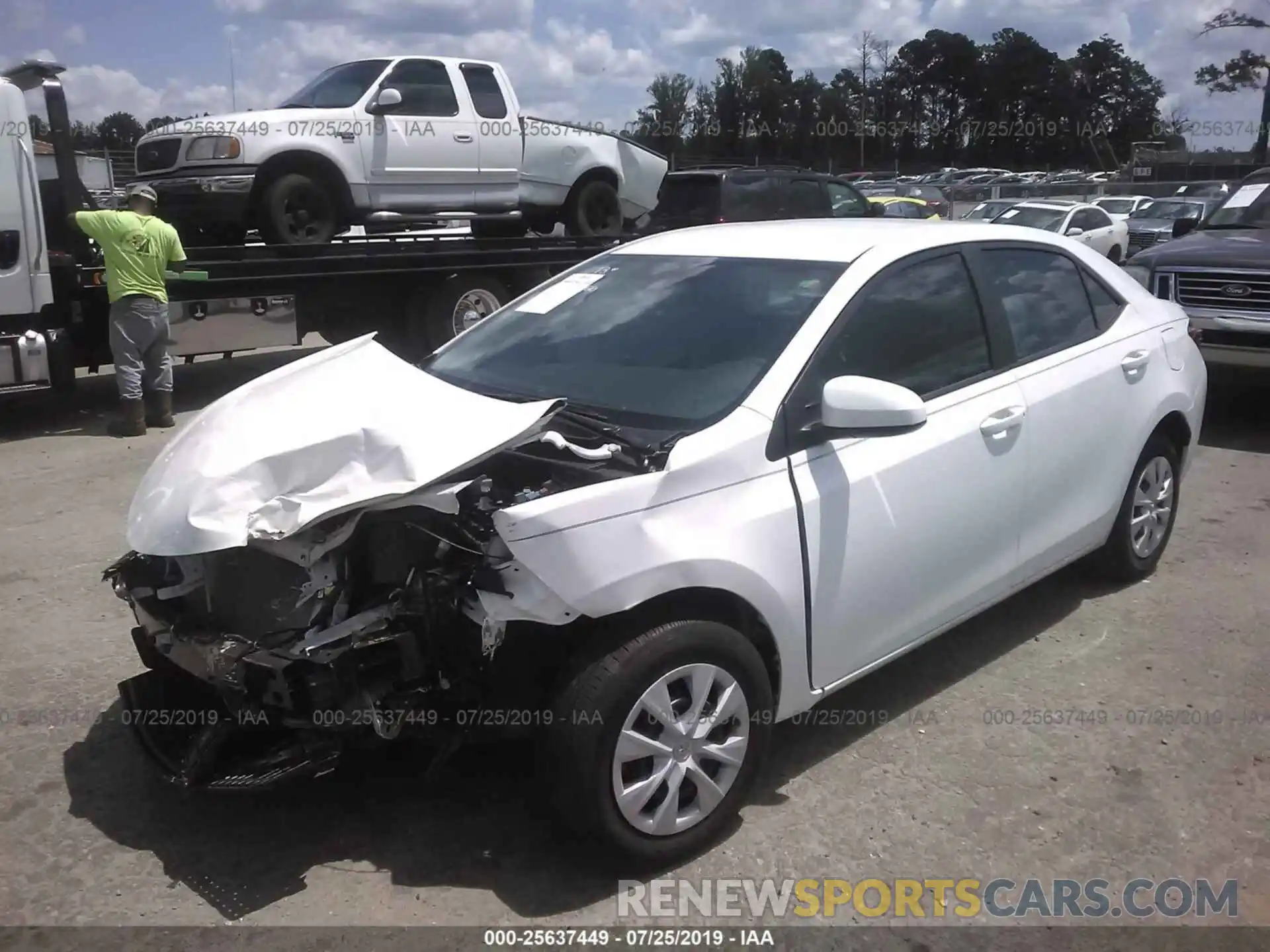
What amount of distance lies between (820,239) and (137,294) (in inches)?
247

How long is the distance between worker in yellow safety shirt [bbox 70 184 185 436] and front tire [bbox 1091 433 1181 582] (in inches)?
275

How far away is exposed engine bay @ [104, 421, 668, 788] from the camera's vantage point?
2857 mm

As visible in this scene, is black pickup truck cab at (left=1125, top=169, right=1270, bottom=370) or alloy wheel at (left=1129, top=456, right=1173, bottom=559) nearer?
alloy wheel at (left=1129, top=456, right=1173, bottom=559)

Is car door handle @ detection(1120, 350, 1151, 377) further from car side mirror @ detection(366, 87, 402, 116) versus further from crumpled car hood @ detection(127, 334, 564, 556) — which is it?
car side mirror @ detection(366, 87, 402, 116)

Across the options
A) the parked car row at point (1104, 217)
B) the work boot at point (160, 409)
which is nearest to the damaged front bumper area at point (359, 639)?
the work boot at point (160, 409)

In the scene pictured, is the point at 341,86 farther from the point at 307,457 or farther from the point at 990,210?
the point at 990,210

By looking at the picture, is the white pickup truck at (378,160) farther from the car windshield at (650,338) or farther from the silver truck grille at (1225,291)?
the silver truck grille at (1225,291)

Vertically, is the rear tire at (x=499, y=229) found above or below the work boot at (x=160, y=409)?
above

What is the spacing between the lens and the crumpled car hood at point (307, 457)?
2902mm

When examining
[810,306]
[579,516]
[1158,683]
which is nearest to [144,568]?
[579,516]

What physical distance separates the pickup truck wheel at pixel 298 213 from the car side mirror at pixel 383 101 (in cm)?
81

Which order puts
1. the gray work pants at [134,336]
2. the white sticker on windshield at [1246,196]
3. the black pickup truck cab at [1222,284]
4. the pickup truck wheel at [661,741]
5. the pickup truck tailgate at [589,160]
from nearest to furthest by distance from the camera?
the pickup truck wheel at [661,741] → the black pickup truck cab at [1222,284] → the gray work pants at [134,336] → the white sticker on windshield at [1246,196] → the pickup truck tailgate at [589,160]

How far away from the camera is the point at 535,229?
12.6 meters

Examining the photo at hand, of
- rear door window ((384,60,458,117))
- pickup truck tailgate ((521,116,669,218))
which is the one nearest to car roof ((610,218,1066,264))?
rear door window ((384,60,458,117))
